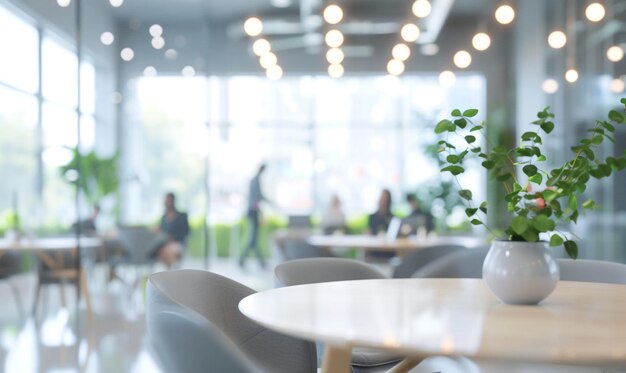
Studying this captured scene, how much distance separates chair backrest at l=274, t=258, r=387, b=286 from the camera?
3.41m

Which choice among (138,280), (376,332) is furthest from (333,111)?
(376,332)

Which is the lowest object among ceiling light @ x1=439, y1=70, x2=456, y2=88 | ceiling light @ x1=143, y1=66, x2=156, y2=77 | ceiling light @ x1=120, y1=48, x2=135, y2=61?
ceiling light @ x1=143, y1=66, x2=156, y2=77

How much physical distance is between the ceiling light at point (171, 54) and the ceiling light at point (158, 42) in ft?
0.34

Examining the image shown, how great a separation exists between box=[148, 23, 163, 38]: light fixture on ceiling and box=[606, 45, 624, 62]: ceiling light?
4291mm

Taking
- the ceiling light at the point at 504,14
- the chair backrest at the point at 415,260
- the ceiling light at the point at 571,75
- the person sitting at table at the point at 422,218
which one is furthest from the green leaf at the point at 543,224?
the ceiling light at the point at 571,75

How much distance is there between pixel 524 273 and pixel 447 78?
11.3 meters

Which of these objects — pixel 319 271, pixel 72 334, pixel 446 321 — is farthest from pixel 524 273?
pixel 72 334

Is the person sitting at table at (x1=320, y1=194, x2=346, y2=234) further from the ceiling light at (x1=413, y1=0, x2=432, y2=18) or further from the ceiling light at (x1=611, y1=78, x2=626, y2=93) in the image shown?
the ceiling light at (x1=611, y1=78, x2=626, y2=93)

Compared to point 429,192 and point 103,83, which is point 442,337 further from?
point 429,192

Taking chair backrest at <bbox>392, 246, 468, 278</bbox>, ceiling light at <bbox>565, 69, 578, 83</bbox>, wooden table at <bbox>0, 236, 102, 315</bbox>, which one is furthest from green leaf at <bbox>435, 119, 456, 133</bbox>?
ceiling light at <bbox>565, 69, 578, 83</bbox>

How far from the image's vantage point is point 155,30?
771 centimetres

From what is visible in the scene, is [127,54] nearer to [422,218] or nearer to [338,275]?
[422,218]

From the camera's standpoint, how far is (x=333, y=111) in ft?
46.7

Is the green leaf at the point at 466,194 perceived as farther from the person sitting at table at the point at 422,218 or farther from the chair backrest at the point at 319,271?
the person sitting at table at the point at 422,218
